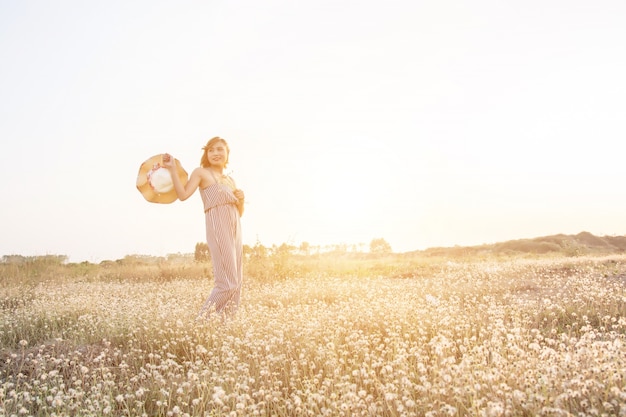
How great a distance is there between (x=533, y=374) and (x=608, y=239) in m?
34.0

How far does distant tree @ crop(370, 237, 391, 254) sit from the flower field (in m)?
28.4

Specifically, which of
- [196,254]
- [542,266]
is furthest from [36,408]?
[196,254]

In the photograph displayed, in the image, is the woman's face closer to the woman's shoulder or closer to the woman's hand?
the woman's shoulder

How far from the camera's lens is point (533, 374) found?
3631 mm

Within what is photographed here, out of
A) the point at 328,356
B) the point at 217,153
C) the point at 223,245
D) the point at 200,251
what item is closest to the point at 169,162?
the point at 217,153

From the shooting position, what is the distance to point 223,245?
7.07 meters

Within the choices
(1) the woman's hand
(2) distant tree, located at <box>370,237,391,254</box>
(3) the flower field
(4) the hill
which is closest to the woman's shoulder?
(1) the woman's hand

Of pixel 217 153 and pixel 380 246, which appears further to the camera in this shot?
pixel 380 246

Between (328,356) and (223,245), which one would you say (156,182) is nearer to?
(223,245)

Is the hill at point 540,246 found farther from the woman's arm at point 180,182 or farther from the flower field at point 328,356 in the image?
the woman's arm at point 180,182

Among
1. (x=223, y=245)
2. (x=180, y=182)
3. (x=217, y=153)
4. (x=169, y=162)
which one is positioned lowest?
(x=223, y=245)

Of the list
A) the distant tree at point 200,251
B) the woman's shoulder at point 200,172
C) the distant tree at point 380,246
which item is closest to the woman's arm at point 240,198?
the woman's shoulder at point 200,172

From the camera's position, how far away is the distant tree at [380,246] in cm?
3984

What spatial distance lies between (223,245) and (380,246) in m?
34.0
